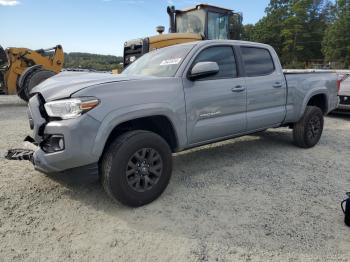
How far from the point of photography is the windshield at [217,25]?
11.0m

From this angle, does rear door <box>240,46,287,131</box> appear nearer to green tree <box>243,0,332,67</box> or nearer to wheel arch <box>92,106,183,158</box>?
wheel arch <box>92,106,183,158</box>

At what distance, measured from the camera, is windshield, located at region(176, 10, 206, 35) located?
36.1 feet

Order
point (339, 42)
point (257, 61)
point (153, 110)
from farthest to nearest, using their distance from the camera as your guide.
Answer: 1. point (339, 42)
2. point (257, 61)
3. point (153, 110)

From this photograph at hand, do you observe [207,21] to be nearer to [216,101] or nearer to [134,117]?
[216,101]

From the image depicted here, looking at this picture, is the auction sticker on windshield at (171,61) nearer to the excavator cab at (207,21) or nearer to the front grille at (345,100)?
the excavator cab at (207,21)

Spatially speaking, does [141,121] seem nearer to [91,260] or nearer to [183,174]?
[183,174]

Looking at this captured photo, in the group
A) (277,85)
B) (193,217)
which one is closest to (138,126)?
(193,217)

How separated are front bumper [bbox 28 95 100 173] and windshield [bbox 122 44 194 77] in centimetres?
141

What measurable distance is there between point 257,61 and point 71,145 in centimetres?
335

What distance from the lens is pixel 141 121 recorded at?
4070mm

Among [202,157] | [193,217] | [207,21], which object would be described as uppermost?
[207,21]

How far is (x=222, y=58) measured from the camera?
4.91m

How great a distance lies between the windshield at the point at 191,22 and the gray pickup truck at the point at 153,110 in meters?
5.64

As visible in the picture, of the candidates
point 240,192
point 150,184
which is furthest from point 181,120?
point 240,192
